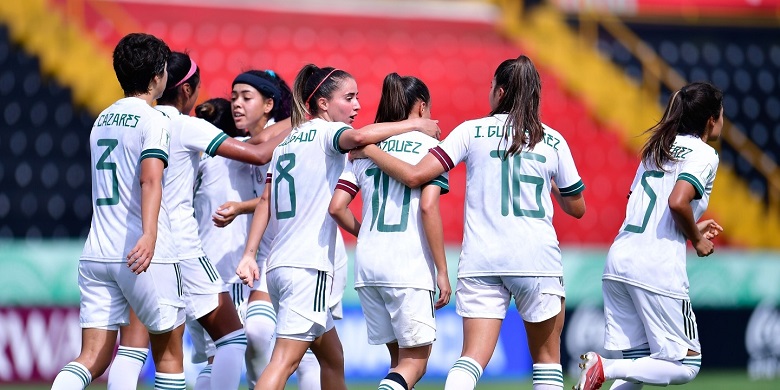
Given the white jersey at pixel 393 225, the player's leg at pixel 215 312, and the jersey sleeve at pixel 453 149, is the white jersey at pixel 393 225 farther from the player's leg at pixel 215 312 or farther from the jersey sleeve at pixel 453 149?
the player's leg at pixel 215 312

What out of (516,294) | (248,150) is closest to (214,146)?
(248,150)

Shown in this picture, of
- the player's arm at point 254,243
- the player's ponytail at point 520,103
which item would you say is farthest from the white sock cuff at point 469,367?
the player's arm at point 254,243

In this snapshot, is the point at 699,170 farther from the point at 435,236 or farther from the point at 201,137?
the point at 201,137

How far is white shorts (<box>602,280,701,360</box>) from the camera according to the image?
6141 mm

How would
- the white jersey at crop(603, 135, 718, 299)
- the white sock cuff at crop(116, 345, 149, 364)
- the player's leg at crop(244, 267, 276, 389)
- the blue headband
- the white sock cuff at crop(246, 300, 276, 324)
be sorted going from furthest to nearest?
the blue headband < the white sock cuff at crop(246, 300, 276, 324) < the player's leg at crop(244, 267, 276, 389) < the white jersey at crop(603, 135, 718, 299) < the white sock cuff at crop(116, 345, 149, 364)

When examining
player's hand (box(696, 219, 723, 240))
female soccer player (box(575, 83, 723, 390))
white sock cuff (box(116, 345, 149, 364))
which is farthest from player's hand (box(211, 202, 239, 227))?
player's hand (box(696, 219, 723, 240))

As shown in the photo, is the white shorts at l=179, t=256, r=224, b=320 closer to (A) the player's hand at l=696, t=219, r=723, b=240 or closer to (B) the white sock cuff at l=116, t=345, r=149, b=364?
(B) the white sock cuff at l=116, t=345, r=149, b=364

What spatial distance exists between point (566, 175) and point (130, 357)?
2536 millimetres

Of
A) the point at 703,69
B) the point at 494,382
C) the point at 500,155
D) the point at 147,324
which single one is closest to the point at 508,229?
the point at 500,155

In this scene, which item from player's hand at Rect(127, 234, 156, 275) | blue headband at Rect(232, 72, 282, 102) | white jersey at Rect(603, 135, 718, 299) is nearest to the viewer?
player's hand at Rect(127, 234, 156, 275)

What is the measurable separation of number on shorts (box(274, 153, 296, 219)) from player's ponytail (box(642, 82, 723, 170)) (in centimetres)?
205

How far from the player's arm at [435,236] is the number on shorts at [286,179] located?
713 millimetres

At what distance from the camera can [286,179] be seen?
233 inches

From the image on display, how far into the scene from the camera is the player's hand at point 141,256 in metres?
5.33
